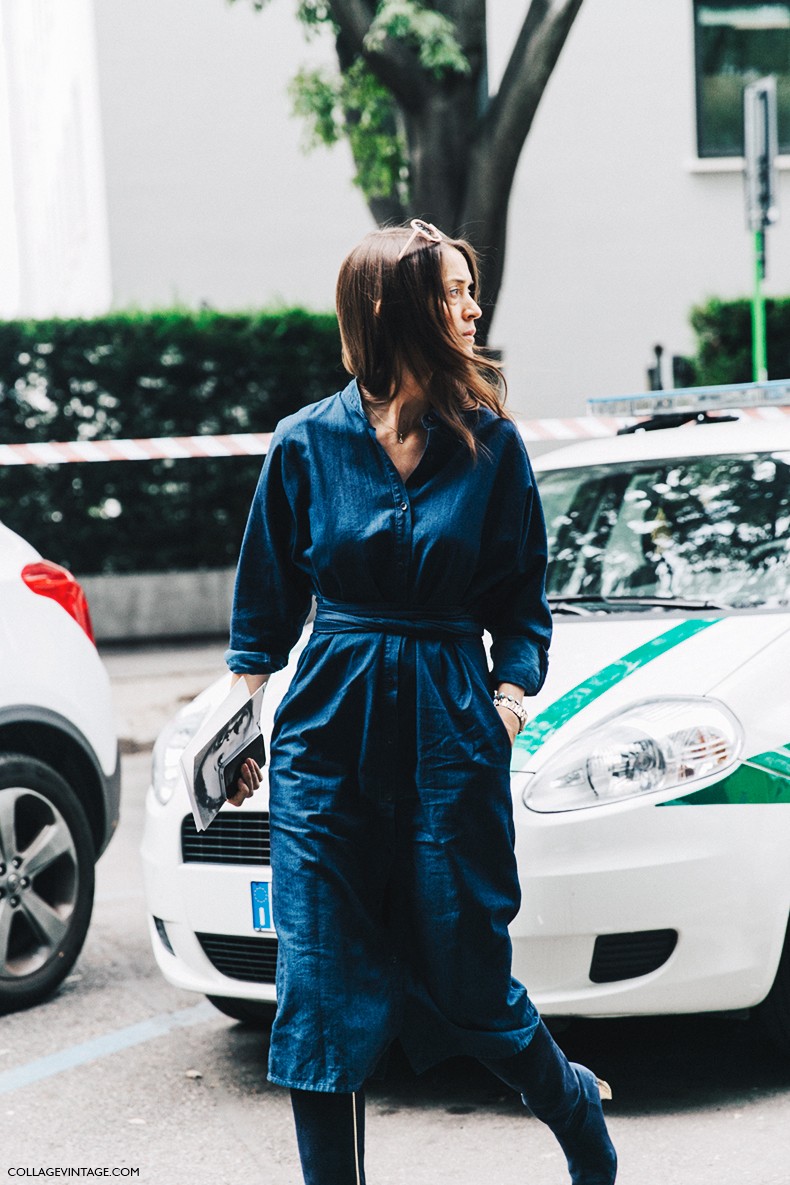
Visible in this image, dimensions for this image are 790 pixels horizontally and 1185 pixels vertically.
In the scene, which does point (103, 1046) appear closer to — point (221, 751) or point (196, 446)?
point (221, 751)

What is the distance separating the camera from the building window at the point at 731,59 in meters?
15.4

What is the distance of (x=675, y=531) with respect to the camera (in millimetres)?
4605

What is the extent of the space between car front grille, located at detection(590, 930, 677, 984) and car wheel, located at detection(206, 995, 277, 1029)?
96cm

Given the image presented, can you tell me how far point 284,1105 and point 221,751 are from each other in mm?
1382

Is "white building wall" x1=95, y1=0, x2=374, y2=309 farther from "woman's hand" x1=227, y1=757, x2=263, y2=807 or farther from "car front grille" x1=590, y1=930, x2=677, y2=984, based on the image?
"woman's hand" x1=227, y1=757, x2=263, y2=807

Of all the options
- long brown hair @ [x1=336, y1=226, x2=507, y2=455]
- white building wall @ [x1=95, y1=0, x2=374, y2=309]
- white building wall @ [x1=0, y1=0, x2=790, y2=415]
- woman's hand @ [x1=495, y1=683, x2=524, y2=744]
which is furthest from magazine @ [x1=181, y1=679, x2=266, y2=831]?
white building wall @ [x1=95, y1=0, x2=374, y2=309]

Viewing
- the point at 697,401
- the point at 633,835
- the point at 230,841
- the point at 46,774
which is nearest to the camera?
the point at 633,835

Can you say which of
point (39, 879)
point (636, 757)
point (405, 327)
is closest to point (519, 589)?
point (405, 327)

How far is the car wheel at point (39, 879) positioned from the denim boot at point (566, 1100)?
86.3 inches

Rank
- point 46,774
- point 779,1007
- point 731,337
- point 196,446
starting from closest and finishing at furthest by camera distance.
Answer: point 779,1007 < point 46,774 < point 196,446 < point 731,337

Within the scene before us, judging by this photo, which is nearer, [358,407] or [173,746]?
[358,407]

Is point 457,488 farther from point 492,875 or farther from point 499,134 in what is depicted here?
point 499,134

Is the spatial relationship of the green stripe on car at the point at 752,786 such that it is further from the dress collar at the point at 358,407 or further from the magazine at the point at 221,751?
the dress collar at the point at 358,407

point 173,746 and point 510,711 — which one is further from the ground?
point 510,711
